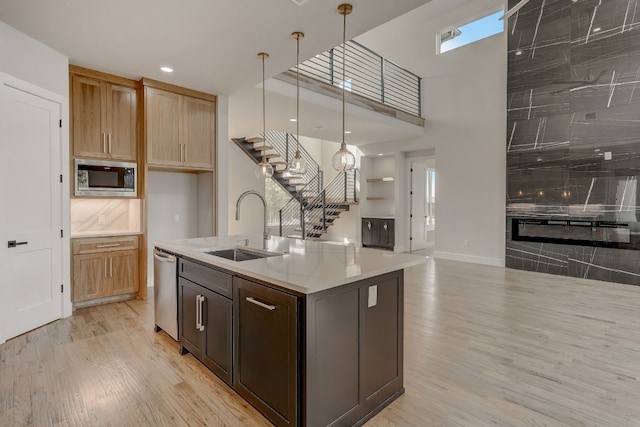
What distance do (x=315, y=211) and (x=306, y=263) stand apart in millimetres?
7365

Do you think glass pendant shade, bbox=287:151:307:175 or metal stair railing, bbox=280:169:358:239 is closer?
glass pendant shade, bbox=287:151:307:175

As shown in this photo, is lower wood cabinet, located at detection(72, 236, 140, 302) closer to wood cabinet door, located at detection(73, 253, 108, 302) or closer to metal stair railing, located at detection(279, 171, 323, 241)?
wood cabinet door, located at detection(73, 253, 108, 302)

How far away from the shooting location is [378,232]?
8.52 m

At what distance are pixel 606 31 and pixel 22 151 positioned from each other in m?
7.94

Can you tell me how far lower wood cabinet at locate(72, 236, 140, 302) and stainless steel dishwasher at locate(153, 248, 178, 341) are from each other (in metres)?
1.26

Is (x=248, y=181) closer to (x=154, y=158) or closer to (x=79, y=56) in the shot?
(x=154, y=158)

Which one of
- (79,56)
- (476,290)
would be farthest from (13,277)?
(476,290)

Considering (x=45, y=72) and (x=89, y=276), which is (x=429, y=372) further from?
(x=45, y=72)

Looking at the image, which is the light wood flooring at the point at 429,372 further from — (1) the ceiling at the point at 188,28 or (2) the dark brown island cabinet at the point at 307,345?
(1) the ceiling at the point at 188,28

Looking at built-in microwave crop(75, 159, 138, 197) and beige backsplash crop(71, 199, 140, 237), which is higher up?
built-in microwave crop(75, 159, 138, 197)

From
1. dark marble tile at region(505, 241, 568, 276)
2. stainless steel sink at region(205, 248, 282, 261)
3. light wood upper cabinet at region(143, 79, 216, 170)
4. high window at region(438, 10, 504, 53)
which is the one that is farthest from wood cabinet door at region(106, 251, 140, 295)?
high window at region(438, 10, 504, 53)

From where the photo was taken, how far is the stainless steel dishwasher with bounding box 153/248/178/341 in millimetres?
2855

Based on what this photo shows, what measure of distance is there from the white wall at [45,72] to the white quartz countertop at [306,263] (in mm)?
1467

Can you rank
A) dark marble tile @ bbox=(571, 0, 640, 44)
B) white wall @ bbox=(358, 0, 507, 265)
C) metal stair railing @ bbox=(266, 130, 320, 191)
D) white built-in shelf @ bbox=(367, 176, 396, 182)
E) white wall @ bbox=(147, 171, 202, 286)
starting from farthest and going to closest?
metal stair railing @ bbox=(266, 130, 320, 191) < white built-in shelf @ bbox=(367, 176, 396, 182) < white wall @ bbox=(358, 0, 507, 265) < dark marble tile @ bbox=(571, 0, 640, 44) < white wall @ bbox=(147, 171, 202, 286)
